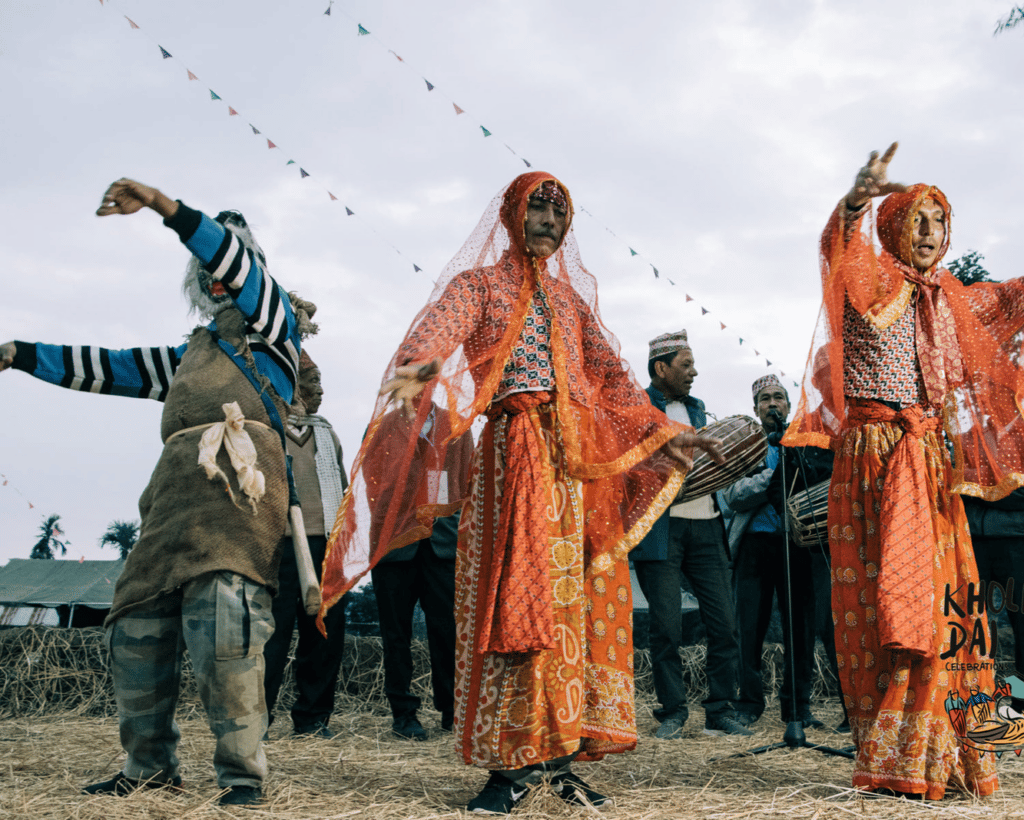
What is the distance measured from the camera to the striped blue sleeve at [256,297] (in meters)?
2.85

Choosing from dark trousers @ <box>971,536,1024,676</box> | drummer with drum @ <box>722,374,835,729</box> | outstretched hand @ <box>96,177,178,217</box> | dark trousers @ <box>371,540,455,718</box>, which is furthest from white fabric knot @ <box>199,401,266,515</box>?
dark trousers @ <box>971,536,1024,676</box>

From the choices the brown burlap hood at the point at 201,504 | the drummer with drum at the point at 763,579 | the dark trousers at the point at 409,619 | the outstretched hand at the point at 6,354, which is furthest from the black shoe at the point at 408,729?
the outstretched hand at the point at 6,354

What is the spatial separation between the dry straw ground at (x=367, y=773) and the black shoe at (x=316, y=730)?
82mm

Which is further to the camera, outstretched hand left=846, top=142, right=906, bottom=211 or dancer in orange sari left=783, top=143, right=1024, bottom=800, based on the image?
outstretched hand left=846, top=142, right=906, bottom=211

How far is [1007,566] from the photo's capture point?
4.78m

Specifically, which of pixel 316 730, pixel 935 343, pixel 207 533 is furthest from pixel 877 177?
pixel 316 730

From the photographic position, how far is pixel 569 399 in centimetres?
315

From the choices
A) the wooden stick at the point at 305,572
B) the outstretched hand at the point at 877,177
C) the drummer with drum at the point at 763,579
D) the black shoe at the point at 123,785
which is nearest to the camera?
the black shoe at the point at 123,785

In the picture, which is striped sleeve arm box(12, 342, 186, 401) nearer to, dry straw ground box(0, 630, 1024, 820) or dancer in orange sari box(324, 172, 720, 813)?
dancer in orange sari box(324, 172, 720, 813)

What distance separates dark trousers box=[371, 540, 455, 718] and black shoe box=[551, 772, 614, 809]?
225 cm

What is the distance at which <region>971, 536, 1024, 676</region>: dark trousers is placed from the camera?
475 cm

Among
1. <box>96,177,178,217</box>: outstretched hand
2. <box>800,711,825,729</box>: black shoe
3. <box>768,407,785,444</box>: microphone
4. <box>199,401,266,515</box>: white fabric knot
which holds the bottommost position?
<box>800,711,825,729</box>: black shoe

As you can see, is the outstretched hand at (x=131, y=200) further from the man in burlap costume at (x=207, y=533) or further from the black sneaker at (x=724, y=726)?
the black sneaker at (x=724, y=726)

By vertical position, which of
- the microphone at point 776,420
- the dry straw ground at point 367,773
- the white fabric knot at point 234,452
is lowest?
the dry straw ground at point 367,773
